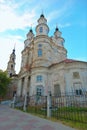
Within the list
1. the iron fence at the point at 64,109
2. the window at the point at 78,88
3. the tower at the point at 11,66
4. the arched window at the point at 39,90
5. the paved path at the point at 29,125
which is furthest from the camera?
the tower at the point at 11,66

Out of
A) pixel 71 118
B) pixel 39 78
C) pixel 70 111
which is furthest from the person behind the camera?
pixel 39 78

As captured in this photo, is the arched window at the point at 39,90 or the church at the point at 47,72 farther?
the arched window at the point at 39,90

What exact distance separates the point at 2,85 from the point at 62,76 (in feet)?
45.9

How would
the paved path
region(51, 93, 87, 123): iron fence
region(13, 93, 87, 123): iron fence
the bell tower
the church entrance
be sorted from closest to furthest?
1. the paved path
2. region(51, 93, 87, 123): iron fence
3. region(13, 93, 87, 123): iron fence
4. the church entrance
5. the bell tower

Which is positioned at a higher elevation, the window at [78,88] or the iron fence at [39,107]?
the window at [78,88]

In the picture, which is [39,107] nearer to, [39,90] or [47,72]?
[39,90]

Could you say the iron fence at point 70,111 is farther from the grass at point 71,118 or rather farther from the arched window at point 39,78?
the arched window at point 39,78

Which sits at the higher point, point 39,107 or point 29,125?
point 29,125

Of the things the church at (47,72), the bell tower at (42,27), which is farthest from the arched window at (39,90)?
the bell tower at (42,27)

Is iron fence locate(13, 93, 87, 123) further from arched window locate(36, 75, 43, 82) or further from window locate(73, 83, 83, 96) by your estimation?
arched window locate(36, 75, 43, 82)

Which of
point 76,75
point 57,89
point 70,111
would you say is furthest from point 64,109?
point 57,89

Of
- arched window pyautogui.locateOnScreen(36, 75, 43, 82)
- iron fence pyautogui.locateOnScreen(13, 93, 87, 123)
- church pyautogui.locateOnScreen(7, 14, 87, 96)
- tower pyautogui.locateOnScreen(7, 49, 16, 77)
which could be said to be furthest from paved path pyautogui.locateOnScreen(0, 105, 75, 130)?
tower pyautogui.locateOnScreen(7, 49, 16, 77)

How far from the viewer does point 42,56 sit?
Answer: 90.6 feet

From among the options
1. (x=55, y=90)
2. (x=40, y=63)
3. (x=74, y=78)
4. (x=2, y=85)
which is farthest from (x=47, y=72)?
(x=2, y=85)
